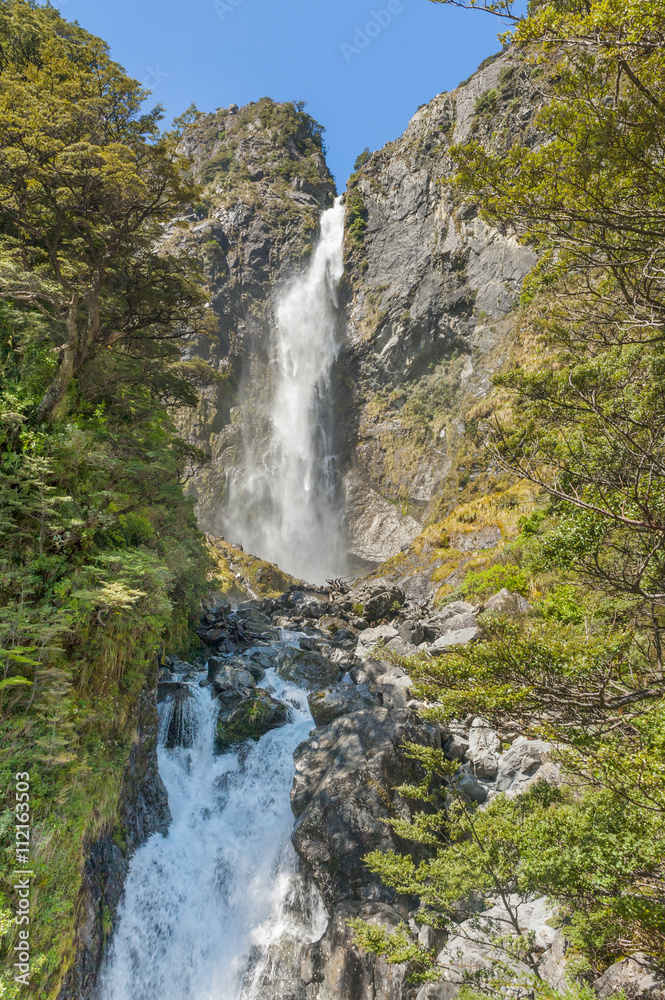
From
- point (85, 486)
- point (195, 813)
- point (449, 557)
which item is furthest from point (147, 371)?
point (449, 557)

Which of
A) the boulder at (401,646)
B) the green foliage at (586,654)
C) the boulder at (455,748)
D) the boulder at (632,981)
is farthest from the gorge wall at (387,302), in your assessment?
the boulder at (632,981)

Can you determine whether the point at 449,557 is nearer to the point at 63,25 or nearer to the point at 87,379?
the point at 87,379

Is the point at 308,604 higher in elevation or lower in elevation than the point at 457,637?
lower

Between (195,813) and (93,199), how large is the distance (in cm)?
1158

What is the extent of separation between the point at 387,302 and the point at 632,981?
1296 inches

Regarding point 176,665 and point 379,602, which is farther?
point 379,602

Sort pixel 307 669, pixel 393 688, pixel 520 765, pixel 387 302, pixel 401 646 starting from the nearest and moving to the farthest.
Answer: pixel 520 765 → pixel 393 688 → pixel 307 669 → pixel 401 646 → pixel 387 302

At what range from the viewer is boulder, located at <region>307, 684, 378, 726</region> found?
984 cm

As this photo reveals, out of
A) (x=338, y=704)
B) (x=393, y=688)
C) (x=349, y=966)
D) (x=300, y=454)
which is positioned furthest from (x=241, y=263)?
(x=349, y=966)

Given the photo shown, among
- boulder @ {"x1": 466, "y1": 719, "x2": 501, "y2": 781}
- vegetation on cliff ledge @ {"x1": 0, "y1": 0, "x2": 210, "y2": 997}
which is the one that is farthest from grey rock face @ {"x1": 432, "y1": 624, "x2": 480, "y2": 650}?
vegetation on cliff ledge @ {"x1": 0, "y1": 0, "x2": 210, "y2": 997}

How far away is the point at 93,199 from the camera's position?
25.8ft

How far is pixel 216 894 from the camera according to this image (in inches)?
292

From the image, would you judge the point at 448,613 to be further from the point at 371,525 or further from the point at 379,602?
the point at 371,525

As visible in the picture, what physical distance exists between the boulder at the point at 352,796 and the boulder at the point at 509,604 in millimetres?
4353
